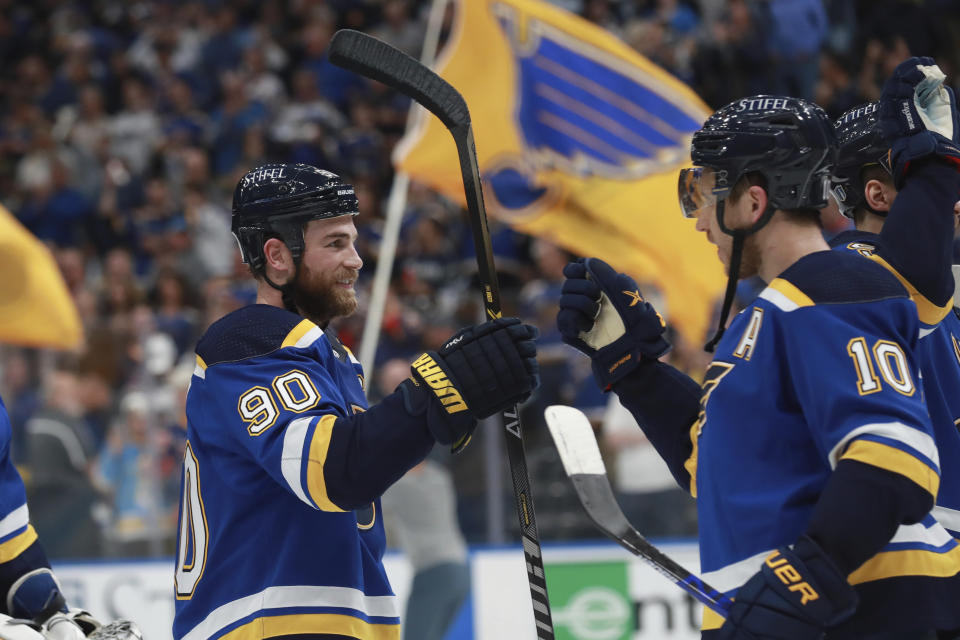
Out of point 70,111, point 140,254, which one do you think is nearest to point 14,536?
point 140,254

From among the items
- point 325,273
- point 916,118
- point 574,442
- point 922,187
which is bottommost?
point 574,442

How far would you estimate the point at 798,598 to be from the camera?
1.80m

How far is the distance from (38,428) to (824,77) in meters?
4.51

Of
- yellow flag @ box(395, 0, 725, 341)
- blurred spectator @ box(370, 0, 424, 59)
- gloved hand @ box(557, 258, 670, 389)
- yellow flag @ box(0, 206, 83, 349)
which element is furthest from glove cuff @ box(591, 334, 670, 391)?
blurred spectator @ box(370, 0, 424, 59)

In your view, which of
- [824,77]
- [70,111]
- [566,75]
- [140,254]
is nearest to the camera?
[566,75]

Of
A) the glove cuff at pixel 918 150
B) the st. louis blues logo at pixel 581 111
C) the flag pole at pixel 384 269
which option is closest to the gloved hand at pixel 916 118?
the glove cuff at pixel 918 150

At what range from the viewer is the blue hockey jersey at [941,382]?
7.52 ft

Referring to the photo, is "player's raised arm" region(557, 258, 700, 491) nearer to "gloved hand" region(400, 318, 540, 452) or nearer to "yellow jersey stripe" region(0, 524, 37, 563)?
"gloved hand" region(400, 318, 540, 452)

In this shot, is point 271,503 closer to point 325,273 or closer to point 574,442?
point 325,273

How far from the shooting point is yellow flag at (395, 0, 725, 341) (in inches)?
241

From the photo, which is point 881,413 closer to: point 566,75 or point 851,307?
point 851,307

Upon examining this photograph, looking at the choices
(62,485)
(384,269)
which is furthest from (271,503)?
(62,485)

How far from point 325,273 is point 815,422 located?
1.11 m

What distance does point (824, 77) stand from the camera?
6.75m
